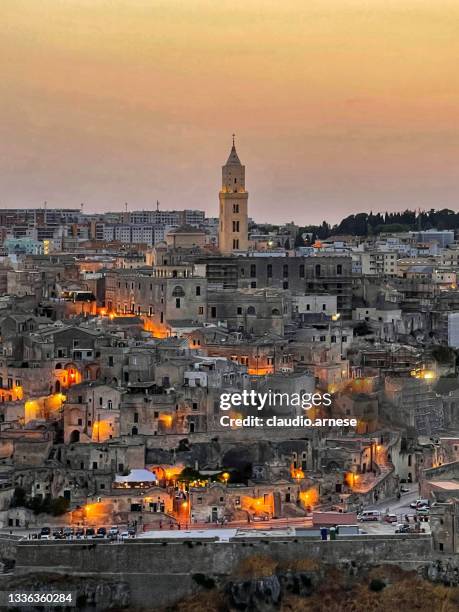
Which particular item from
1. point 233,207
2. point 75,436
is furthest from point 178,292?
point 233,207

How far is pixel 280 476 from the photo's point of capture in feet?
99.3

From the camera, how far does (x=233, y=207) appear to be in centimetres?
4900

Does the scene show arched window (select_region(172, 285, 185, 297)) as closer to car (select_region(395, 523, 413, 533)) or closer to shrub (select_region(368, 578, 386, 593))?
car (select_region(395, 523, 413, 533))

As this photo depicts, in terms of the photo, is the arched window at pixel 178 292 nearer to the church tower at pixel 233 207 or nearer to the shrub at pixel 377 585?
the church tower at pixel 233 207

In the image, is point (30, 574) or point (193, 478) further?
point (193, 478)

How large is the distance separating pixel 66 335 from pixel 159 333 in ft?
15.0

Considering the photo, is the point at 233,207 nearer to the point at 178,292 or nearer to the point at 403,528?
the point at 178,292

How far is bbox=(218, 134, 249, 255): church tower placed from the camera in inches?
1918

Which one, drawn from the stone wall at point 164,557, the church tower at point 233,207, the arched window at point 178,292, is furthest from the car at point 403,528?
the church tower at point 233,207

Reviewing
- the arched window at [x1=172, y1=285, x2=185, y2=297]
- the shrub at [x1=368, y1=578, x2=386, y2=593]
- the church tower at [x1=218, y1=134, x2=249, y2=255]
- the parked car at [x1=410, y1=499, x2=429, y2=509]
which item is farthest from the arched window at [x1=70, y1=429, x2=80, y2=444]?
the church tower at [x1=218, y1=134, x2=249, y2=255]

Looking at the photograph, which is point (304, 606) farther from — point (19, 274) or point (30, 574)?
point (19, 274)

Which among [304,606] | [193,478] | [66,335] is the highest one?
[66,335]

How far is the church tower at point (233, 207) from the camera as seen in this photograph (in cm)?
4872

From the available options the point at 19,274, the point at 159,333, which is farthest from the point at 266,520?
the point at 19,274
